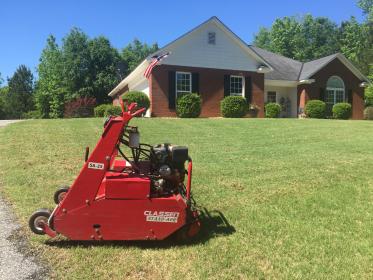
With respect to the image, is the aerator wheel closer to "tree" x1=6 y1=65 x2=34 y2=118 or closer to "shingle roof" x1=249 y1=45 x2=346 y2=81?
"shingle roof" x1=249 y1=45 x2=346 y2=81

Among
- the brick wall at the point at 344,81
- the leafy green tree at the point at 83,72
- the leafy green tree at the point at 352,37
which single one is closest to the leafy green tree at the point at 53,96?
the leafy green tree at the point at 83,72

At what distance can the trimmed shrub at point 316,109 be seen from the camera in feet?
86.2

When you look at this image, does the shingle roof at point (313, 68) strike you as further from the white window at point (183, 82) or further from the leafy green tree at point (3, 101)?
the leafy green tree at point (3, 101)

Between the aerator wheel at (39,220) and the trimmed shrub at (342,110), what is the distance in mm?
24760

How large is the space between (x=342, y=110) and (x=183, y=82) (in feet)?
35.0

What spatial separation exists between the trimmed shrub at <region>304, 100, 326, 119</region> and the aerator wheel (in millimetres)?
23491

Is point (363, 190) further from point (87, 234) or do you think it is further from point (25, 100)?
point (25, 100)

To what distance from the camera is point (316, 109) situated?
26266 millimetres

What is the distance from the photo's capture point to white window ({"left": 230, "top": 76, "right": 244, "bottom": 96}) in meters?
24.2

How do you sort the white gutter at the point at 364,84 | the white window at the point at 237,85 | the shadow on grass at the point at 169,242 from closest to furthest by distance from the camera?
the shadow on grass at the point at 169,242 < the white window at the point at 237,85 < the white gutter at the point at 364,84

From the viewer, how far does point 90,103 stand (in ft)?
123

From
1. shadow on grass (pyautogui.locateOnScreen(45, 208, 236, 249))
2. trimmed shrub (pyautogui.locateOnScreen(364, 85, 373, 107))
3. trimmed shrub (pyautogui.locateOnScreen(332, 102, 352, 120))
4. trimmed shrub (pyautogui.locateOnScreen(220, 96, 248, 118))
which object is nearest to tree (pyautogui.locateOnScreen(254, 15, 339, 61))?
trimmed shrub (pyautogui.locateOnScreen(364, 85, 373, 107))

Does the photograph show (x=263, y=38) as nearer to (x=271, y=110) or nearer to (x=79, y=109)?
(x=79, y=109)

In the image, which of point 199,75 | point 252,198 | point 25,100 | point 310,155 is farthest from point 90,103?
point 252,198
